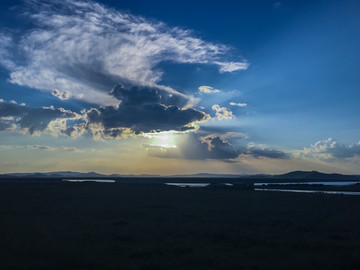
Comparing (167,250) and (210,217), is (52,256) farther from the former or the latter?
(210,217)

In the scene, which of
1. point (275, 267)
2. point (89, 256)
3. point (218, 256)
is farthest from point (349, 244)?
point (89, 256)

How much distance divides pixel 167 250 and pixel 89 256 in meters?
4.33

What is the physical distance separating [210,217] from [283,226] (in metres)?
6.81

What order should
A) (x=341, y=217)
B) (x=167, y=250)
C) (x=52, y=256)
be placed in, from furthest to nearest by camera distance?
(x=341, y=217) → (x=167, y=250) → (x=52, y=256)

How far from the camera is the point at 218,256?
14.8 metres

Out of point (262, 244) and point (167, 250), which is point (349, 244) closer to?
point (262, 244)

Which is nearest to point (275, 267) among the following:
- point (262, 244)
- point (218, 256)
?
point (218, 256)

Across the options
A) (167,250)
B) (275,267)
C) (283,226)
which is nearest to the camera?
(275,267)

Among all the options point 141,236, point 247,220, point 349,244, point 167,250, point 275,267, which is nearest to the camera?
point 275,267

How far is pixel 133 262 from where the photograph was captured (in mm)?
13852

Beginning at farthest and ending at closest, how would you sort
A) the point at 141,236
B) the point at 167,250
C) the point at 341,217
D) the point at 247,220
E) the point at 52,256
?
the point at 341,217 < the point at 247,220 < the point at 141,236 < the point at 167,250 < the point at 52,256

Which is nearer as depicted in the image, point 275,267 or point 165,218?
point 275,267

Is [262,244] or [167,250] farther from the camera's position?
[262,244]

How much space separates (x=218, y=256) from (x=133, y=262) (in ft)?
14.9
